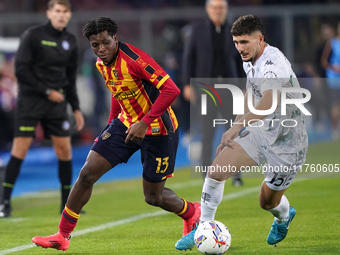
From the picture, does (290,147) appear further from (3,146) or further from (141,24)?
(141,24)

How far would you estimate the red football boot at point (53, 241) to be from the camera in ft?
15.8

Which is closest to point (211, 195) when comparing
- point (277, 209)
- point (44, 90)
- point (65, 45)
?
point (277, 209)

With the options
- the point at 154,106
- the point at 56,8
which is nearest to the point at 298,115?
the point at 154,106

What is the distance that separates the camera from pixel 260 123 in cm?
516

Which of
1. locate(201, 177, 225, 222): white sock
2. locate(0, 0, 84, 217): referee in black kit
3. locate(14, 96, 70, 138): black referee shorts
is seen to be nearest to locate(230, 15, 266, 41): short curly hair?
locate(201, 177, 225, 222): white sock

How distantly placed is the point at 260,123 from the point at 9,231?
9.62 ft

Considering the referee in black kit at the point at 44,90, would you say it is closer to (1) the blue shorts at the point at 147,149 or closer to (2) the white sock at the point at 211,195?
(1) the blue shorts at the point at 147,149

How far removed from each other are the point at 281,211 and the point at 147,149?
1.27 meters

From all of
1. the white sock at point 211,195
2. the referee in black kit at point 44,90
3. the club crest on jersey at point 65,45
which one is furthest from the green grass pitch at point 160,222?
the club crest on jersey at point 65,45

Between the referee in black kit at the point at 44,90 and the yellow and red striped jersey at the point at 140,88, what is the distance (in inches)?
84.4

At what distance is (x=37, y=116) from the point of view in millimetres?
7109

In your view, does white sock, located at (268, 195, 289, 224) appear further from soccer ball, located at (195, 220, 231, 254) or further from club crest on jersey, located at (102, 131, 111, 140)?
club crest on jersey, located at (102, 131, 111, 140)

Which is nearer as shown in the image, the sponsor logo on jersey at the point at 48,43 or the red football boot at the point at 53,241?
the red football boot at the point at 53,241

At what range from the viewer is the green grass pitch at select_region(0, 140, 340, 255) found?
17.0 feet
